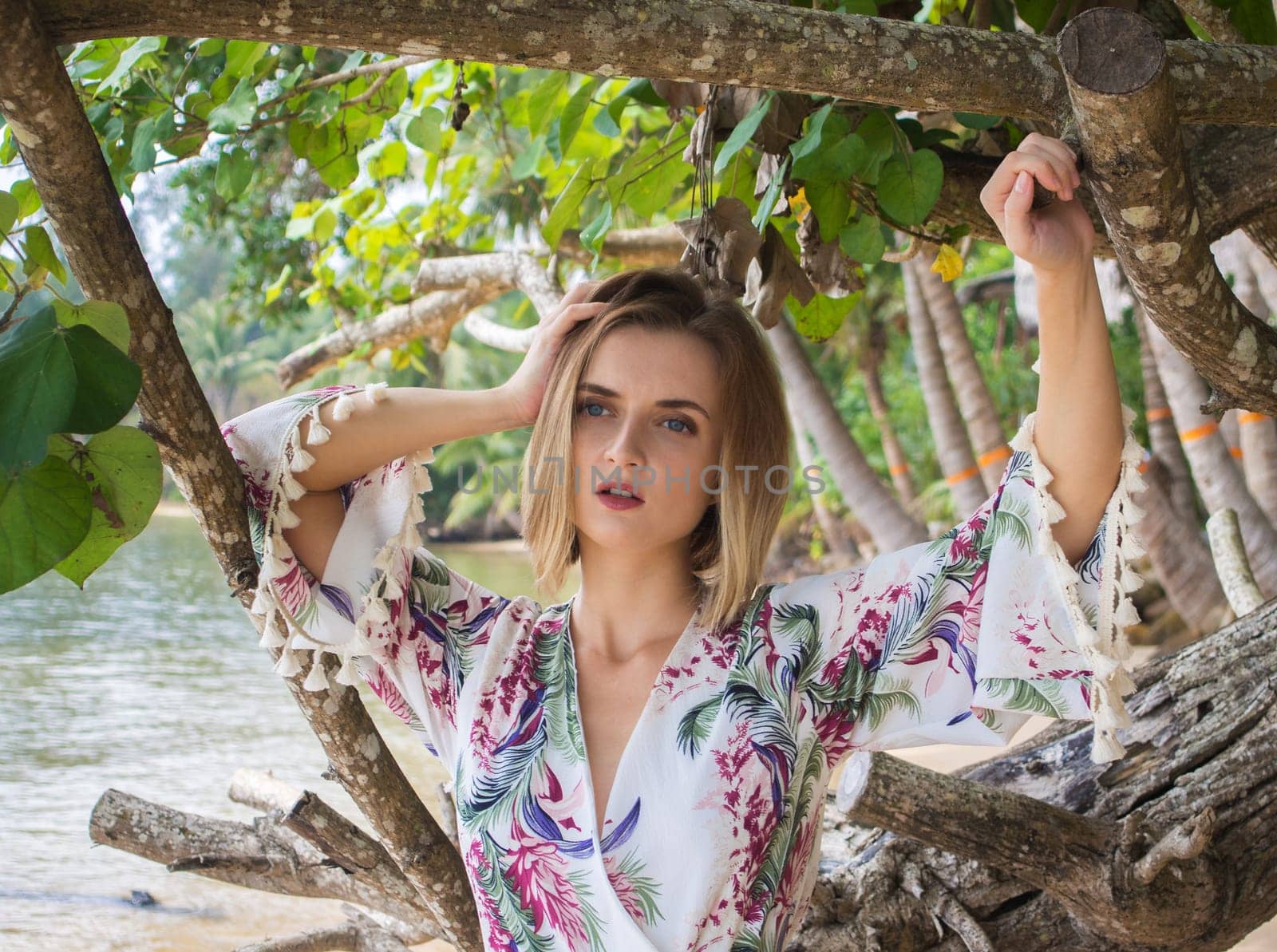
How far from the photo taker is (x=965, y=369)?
193 inches

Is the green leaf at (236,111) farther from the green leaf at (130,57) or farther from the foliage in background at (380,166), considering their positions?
the green leaf at (130,57)

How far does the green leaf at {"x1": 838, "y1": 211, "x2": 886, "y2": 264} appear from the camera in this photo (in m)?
1.78

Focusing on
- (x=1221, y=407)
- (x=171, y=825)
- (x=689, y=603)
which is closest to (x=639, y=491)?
(x=689, y=603)

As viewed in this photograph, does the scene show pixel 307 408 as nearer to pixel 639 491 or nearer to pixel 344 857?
pixel 639 491

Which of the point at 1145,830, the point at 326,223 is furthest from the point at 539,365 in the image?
the point at 326,223

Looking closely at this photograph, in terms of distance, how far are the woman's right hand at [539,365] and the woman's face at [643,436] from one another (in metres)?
0.06

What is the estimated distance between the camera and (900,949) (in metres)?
1.86

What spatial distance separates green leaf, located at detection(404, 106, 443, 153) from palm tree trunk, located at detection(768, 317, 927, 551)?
7.35 ft

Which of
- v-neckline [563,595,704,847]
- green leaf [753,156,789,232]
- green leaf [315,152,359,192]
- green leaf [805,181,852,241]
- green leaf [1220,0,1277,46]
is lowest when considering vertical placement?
v-neckline [563,595,704,847]

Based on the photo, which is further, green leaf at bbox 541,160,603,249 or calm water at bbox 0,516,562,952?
calm water at bbox 0,516,562,952

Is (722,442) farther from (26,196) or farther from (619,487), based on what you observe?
(26,196)

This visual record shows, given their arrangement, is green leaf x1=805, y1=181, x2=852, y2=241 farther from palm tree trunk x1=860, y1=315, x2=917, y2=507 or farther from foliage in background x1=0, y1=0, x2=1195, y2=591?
palm tree trunk x1=860, y1=315, x2=917, y2=507

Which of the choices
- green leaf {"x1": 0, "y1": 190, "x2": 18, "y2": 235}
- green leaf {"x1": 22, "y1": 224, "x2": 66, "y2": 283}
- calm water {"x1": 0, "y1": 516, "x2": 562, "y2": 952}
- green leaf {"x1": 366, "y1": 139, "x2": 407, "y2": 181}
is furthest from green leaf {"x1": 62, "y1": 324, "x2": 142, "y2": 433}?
calm water {"x1": 0, "y1": 516, "x2": 562, "y2": 952}

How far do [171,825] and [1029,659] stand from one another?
58.7 inches
